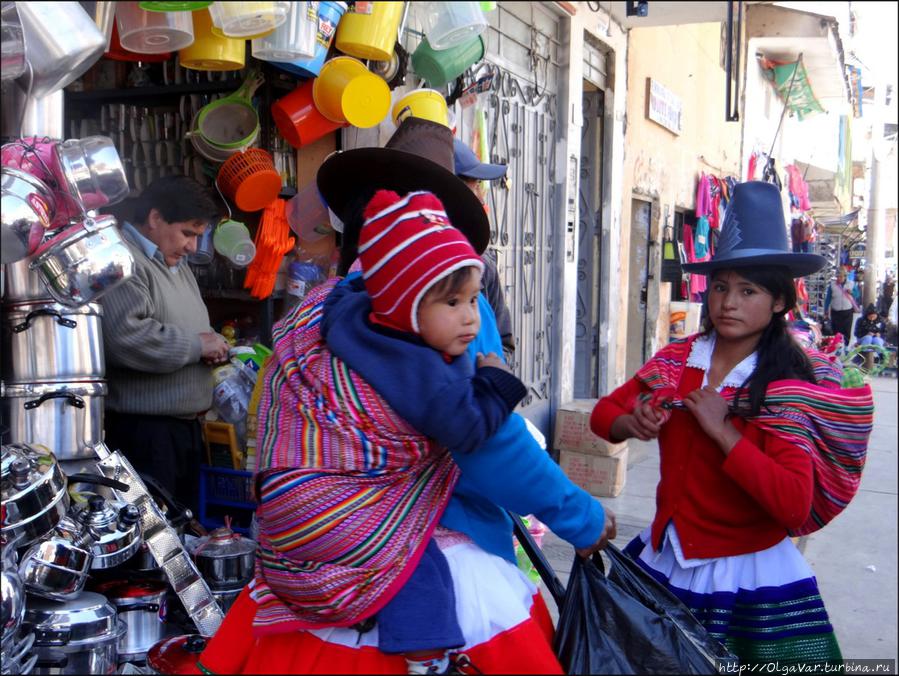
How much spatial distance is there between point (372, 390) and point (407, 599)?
38cm

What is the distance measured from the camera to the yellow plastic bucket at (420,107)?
14.1 feet

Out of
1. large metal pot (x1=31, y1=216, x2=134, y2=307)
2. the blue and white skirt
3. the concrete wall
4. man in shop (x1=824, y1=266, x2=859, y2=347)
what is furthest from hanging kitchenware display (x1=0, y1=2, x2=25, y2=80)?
man in shop (x1=824, y1=266, x2=859, y2=347)

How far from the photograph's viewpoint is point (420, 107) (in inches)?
169

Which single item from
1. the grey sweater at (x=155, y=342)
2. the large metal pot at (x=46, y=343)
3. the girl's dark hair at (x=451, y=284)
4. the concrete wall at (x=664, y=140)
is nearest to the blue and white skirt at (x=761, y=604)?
the girl's dark hair at (x=451, y=284)

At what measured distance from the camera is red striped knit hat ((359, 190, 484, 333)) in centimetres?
149

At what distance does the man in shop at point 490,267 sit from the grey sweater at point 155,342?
3.97 feet

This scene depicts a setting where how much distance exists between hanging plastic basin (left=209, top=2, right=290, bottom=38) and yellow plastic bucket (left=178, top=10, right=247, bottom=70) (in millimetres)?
1016

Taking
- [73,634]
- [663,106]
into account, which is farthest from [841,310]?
[73,634]

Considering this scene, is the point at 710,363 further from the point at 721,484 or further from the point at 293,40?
the point at 293,40

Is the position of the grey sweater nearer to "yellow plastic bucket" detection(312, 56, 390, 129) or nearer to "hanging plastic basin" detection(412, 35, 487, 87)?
"yellow plastic bucket" detection(312, 56, 390, 129)

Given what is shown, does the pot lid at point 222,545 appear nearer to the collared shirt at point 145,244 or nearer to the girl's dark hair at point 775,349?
the collared shirt at point 145,244

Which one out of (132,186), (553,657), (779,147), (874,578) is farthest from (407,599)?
(779,147)

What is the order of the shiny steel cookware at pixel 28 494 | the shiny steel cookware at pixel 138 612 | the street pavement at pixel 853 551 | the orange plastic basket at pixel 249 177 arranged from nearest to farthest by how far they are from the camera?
1. the shiny steel cookware at pixel 28 494
2. the shiny steel cookware at pixel 138 612
3. the orange plastic basket at pixel 249 177
4. the street pavement at pixel 853 551

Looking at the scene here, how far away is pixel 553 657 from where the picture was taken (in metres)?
1.64
